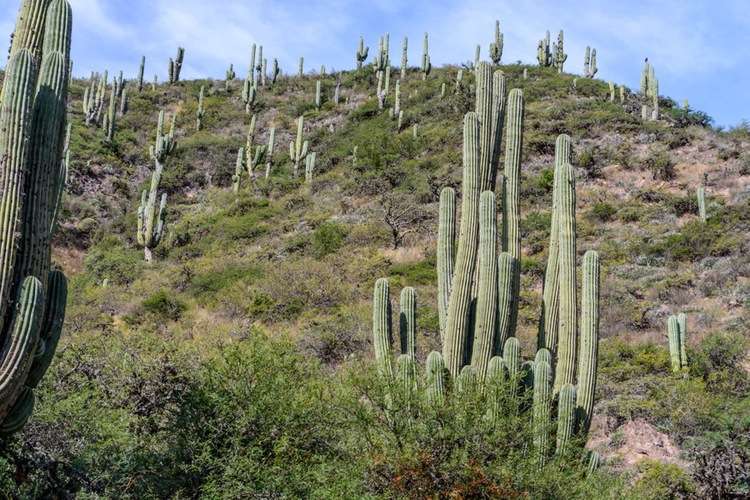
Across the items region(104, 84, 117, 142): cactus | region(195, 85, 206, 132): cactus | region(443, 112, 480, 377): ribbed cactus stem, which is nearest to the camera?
region(443, 112, 480, 377): ribbed cactus stem

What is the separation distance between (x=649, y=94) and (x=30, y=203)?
32.9 meters

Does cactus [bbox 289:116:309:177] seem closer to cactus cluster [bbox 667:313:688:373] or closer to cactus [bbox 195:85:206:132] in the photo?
cactus [bbox 195:85:206:132]

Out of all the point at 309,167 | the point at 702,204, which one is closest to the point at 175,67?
the point at 309,167

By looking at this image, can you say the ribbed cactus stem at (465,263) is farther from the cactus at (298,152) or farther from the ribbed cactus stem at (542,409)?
the cactus at (298,152)

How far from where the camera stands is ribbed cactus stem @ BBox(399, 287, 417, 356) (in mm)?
11602

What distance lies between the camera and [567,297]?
11031 millimetres

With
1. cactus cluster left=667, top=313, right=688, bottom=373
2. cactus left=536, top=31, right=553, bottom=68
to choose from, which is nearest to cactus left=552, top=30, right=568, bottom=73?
cactus left=536, top=31, right=553, bottom=68

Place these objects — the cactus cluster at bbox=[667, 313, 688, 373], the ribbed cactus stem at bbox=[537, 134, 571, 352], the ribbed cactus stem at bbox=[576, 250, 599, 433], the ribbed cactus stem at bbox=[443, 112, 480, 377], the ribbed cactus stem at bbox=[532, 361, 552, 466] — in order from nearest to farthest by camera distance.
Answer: the ribbed cactus stem at bbox=[532, 361, 552, 466]
the ribbed cactus stem at bbox=[576, 250, 599, 433]
the ribbed cactus stem at bbox=[443, 112, 480, 377]
the ribbed cactus stem at bbox=[537, 134, 571, 352]
the cactus cluster at bbox=[667, 313, 688, 373]

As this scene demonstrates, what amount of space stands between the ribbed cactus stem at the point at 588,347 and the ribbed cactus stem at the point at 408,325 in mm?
2260

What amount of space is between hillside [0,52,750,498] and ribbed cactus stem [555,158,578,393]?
1709 mm

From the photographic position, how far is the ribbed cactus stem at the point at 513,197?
11266mm

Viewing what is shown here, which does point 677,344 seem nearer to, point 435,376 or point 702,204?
point 435,376

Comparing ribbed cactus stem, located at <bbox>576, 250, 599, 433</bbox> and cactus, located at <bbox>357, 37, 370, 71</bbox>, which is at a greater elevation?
cactus, located at <bbox>357, 37, 370, 71</bbox>

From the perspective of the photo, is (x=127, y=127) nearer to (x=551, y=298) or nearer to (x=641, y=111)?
(x=641, y=111)
